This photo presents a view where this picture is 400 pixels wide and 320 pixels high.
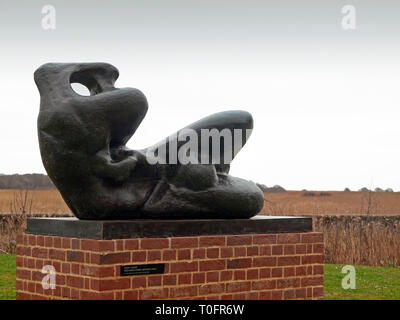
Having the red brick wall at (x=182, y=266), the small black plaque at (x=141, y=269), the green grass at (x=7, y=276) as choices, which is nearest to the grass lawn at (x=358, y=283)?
the green grass at (x=7, y=276)

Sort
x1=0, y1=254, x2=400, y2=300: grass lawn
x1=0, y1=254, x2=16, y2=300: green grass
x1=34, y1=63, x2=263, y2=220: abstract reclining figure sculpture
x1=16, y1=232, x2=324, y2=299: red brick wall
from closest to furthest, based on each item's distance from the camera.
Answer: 1. x1=16, y1=232, x2=324, y2=299: red brick wall
2. x1=34, y1=63, x2=263, y2=220: abstract reclining figure sculpture
3. x1=0, y1=254, x2=16, y2=300: green grass
4. x1=0, y1=254, x2=400, y2=300: grass lawn

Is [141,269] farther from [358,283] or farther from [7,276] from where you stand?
[358,283]

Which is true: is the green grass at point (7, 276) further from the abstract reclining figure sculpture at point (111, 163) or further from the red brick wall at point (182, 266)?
the abstract reclining figure sculpture at point (111, 163)

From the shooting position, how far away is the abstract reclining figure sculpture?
6586 millimetres

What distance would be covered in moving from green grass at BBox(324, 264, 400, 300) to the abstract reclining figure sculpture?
107 inches

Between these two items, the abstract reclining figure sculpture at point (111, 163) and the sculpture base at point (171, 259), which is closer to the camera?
the sculpture base at point (171, 259)

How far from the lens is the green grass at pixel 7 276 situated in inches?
346

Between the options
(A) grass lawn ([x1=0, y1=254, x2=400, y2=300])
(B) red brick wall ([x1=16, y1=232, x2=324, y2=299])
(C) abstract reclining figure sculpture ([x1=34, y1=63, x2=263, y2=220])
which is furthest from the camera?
(A) grass lawn ([x1=0, y1=254, x2=400, y2=300])

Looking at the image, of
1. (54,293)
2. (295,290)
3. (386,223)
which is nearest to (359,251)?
(386,223)

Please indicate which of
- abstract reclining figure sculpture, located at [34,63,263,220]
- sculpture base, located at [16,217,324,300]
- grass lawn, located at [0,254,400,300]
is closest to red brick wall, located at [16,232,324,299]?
sculpture base, located at [16,217,324,300]

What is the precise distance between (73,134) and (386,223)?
9.58m

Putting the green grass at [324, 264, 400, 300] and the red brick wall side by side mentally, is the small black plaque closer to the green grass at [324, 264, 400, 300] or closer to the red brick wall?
the red brick wall

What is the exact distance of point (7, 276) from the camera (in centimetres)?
1042

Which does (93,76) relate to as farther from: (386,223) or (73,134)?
(386,223)
